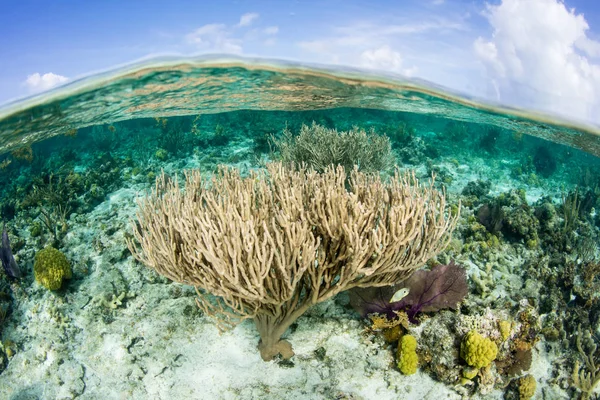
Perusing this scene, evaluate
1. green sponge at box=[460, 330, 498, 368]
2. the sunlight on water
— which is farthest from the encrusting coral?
the sunlight on water

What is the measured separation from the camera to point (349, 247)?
3516 mm

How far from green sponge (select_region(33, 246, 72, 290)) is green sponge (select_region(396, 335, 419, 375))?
6209mm

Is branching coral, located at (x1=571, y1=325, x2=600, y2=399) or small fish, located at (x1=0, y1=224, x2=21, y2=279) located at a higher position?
small fish, located at (x1=0, y1=224, x2=21, y2=279)

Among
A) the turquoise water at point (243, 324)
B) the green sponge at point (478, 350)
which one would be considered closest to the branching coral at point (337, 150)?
the turquoise water at point (243, 324)

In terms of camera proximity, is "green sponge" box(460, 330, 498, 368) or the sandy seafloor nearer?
"green sponge" box(460, 330, 498, 368)

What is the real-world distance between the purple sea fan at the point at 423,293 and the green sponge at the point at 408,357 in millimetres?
382

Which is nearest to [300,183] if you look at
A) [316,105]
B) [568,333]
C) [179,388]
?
[179,388]

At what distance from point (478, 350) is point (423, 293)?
3.19 feet

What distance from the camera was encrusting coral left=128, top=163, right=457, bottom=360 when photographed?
131 inches

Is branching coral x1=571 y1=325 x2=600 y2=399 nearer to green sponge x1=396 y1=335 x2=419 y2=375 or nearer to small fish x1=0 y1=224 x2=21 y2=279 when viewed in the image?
green sponge x1=396 y1=335 x2=419 y2=375

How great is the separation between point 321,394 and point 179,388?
2013 mm

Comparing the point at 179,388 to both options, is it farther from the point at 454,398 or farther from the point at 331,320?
the point at 454,398

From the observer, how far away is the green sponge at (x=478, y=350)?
4.30m

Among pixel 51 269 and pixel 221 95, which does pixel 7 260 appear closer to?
pixel 51 269
